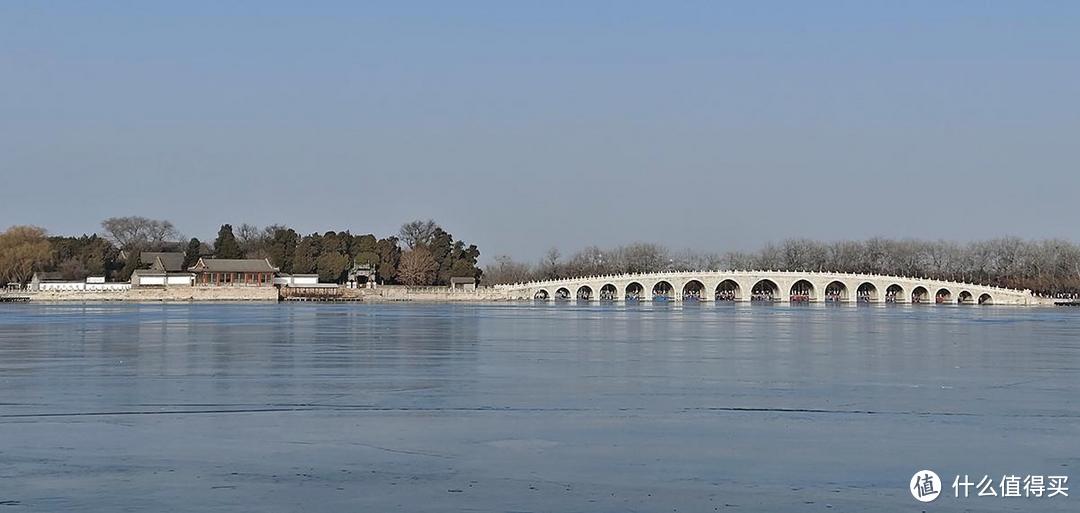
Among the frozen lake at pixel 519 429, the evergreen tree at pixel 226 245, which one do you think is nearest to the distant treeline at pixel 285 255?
the evergreen tree at pixel 226 245

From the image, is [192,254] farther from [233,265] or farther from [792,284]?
[792,284]

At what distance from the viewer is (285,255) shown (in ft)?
434

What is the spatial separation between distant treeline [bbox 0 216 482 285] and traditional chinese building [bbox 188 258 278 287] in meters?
5.88

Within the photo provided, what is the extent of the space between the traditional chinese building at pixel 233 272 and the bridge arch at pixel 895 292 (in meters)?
66.2

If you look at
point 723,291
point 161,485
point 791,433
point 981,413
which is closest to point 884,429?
point 791,433

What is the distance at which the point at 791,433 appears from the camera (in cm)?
1500

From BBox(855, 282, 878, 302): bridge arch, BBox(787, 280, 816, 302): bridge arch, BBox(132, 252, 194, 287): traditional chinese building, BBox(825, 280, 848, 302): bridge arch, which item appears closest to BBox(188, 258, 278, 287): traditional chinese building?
BBox(132, 252, 194, 287): traditional chinese building

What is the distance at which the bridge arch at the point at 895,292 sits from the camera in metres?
136

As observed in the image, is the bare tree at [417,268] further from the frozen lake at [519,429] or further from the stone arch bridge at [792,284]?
the frozen lake at [519,429]

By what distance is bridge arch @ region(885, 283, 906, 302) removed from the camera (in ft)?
446

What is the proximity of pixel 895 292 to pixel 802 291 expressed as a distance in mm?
14156

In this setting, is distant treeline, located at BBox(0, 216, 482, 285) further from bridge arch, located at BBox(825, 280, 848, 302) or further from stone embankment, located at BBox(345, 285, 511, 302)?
bridge arch, located at BBox(825, 280, 848, 302)

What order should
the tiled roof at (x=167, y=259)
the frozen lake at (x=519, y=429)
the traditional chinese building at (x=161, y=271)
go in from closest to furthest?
the frozen lake at (x=519, y=429) → the traditional chinese building at (x=161, y=271) → the tiled roof at (x=167, y=259)

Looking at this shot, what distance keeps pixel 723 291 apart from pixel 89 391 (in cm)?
15510
